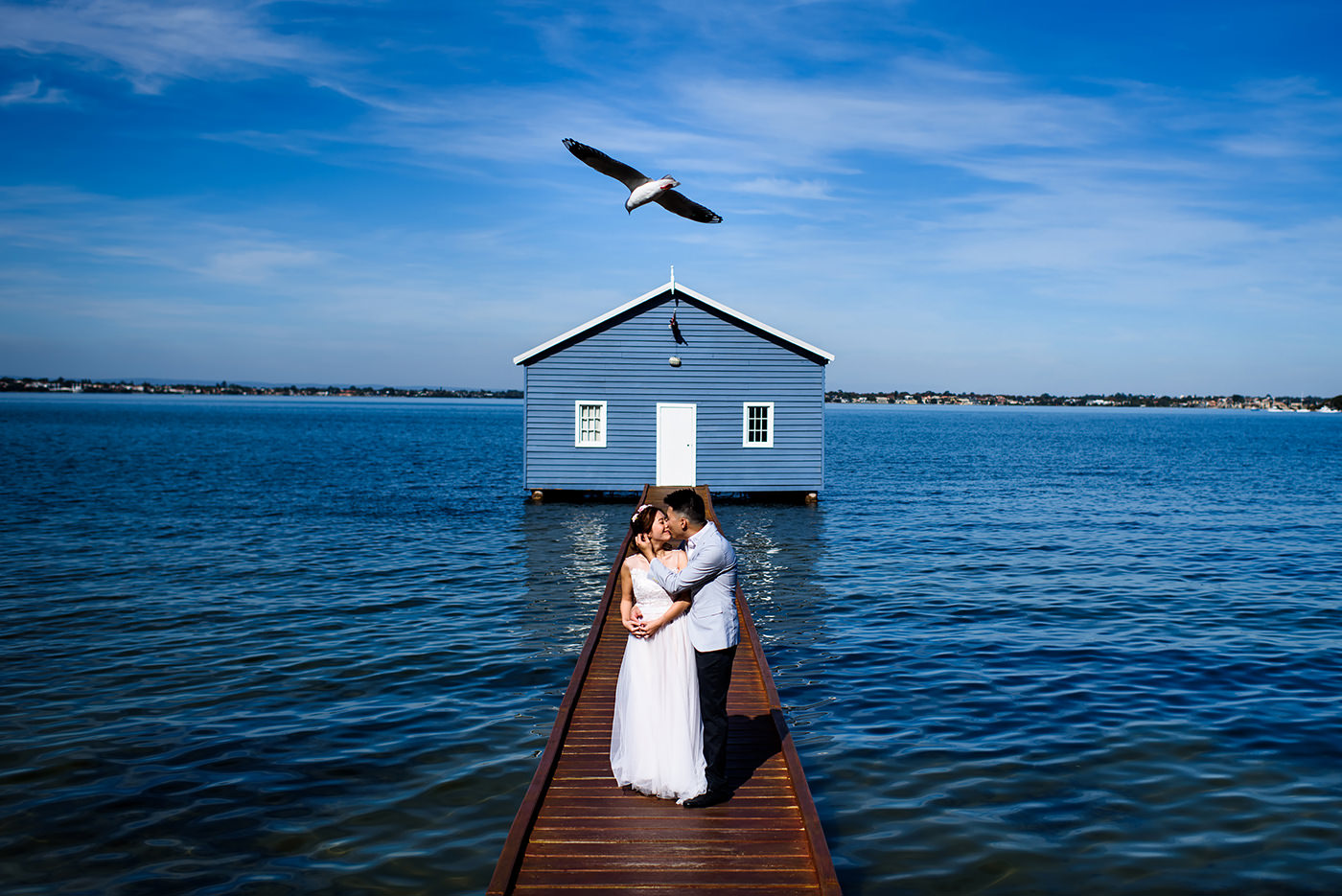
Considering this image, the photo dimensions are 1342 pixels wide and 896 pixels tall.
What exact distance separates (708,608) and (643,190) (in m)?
2.87

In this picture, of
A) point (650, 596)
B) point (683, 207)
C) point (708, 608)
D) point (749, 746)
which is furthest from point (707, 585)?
point (683, 207)

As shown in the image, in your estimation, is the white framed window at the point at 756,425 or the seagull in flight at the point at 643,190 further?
the white framed window at the point at 756,425

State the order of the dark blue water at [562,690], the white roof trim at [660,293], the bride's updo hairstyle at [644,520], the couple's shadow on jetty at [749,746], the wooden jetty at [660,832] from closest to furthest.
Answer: the wooden jetty at [660,832] → the bride's updo hairstyle at [644,520] → the couple's shadow on jetty at [749,746] → the dark blue water at [562,690] → the white roof trim at [660,293]

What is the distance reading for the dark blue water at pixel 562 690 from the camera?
23.3ft

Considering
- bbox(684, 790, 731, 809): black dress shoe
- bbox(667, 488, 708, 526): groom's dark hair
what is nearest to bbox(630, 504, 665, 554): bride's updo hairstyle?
bbox(667, 488, 708, 526): groom's dark hair

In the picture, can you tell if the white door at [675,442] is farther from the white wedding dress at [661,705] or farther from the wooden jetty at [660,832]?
the white wedding dress at [661,705]

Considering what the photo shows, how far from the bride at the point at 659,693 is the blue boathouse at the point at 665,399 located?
20.5 meters

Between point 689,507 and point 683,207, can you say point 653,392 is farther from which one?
point 689,507

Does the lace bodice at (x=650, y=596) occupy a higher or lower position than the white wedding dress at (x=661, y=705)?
higher

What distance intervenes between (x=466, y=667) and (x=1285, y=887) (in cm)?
874

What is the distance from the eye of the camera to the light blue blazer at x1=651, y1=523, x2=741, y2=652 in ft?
19.5

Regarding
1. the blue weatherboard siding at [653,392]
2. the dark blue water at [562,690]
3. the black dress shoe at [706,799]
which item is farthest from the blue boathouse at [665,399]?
the black dress shoe at [706,799]

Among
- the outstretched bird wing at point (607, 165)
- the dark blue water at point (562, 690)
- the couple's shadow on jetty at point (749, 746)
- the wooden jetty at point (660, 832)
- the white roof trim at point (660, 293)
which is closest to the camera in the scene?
the wooden jetty at point (660, 832)

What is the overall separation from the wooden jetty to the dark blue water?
0.88m
